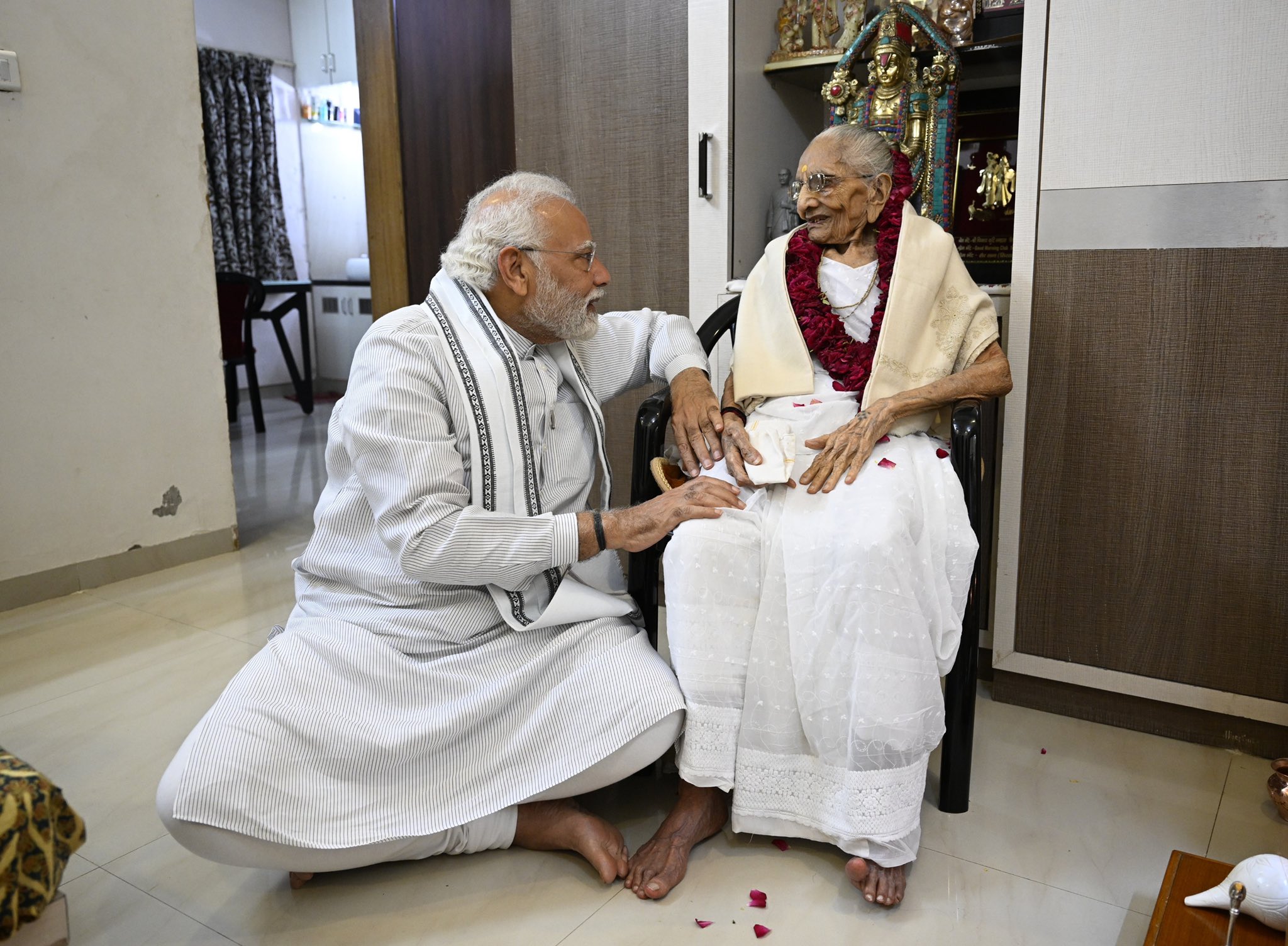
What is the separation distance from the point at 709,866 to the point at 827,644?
0.46 meters

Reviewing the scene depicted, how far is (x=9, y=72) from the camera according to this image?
299 centimetres

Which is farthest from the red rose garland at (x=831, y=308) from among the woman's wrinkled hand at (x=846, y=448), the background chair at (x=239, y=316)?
the background chair at (x=239, y=316)

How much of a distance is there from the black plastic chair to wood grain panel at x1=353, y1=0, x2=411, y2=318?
2558mm

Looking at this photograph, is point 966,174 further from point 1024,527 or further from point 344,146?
point 344,146

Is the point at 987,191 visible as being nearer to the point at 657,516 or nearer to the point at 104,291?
the point at 657,516

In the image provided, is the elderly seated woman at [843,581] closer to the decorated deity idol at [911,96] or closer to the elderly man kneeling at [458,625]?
the elderly man kneeling at [458,625]

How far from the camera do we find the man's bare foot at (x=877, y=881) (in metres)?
1.68

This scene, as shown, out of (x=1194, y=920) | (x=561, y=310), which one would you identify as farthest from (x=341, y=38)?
(x=1194, y=920)

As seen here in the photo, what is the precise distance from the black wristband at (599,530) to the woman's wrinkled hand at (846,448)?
1.31 feet

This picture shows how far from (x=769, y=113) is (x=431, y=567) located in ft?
5.81

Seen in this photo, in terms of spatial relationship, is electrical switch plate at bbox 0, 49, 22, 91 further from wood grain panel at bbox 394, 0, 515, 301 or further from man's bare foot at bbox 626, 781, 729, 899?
man's bare foot at bbox 626, 781, 729, 899

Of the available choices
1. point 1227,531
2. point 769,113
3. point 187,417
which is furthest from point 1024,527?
point 187,417

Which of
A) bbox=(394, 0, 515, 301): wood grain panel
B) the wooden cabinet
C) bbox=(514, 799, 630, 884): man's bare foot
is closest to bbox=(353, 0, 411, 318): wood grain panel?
bbox=(394, 0, 515, 301): wood grain panel

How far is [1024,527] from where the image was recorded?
2.38 metres
